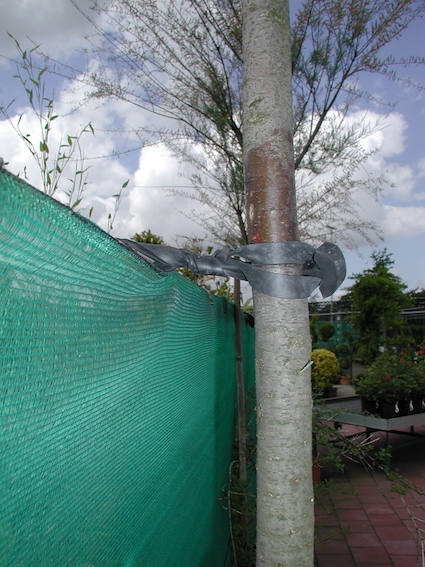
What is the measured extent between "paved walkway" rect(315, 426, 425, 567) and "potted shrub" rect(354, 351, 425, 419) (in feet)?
2.32

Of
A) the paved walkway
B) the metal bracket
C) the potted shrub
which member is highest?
the metal bracket

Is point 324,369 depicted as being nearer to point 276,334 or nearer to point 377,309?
point 377,309

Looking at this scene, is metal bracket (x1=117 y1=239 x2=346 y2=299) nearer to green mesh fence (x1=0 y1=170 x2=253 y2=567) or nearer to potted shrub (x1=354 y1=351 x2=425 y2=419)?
green mesh fence (x1=0 y1=170 x2=253 y2=567)

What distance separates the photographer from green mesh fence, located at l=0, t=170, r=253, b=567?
66 centimetres

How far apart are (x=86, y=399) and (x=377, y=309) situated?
1145 cm

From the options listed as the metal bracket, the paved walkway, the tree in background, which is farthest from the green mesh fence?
the tree in background

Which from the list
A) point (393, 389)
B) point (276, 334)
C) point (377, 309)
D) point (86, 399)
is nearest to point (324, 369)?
point (377, 309)

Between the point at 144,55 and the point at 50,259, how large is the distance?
166 inches

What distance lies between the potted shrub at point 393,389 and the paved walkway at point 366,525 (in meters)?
0.71

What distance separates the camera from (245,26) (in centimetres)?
151

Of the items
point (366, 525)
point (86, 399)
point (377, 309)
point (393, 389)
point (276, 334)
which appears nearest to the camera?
point (86, 399)

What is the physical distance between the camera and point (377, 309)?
37.8ft

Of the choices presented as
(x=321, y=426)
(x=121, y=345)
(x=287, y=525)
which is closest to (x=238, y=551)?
(x=321, y=426)

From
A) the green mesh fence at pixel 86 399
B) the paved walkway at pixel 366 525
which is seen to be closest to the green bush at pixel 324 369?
the paved walkway at pixel 366 525
